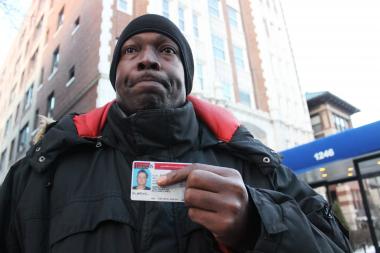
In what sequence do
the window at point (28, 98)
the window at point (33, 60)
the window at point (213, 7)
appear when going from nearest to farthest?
the window at point (213, 7)
the window at point (28, 98)
the window at point (33, 60)

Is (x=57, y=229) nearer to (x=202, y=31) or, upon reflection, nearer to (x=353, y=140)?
(x=353, y=140)

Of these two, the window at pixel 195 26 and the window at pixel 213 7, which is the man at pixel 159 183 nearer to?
the window at pixel 195 26

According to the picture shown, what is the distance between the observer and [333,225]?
1.52 metres

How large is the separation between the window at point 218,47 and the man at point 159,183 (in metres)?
16.5

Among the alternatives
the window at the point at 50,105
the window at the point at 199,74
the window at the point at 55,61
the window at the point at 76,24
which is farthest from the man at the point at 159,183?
the window at the point at 55,61

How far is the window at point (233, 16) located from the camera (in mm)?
20438

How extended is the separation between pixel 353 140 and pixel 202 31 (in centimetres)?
1240

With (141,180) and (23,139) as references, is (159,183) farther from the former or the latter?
(23,139)

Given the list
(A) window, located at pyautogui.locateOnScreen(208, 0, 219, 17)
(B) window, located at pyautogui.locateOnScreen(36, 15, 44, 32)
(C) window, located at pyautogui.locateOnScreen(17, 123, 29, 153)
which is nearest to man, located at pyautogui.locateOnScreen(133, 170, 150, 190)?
(A) window, located at pyautogui.locateOnScreen(208, 0, 219, 17)

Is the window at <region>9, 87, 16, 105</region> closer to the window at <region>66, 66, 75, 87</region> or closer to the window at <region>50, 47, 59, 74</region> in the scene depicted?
the window at <region>50, 47, 59, 74</region>

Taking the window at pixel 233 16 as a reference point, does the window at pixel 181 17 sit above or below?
below

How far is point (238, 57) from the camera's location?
1947cm

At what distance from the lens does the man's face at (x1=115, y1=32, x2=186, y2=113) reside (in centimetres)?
164

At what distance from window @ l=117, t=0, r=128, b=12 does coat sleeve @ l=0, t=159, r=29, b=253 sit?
14470 millimetres
